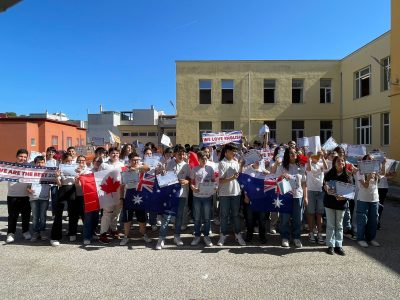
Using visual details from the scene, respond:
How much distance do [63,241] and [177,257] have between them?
8.30 ft

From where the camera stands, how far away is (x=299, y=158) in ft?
22.3

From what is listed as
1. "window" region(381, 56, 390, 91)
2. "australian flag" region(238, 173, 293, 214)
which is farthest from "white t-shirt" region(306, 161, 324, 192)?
"window" region(381, 56, 390, 91)

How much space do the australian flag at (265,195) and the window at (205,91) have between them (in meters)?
19.2

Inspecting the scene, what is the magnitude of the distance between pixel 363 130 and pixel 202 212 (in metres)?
18.9

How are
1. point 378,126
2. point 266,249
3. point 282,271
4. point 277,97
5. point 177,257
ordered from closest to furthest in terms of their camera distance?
point 282,271 → point 177,257 → point 266,249 → point 378,126 → point 277,97

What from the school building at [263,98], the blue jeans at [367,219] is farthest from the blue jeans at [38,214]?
the school building at [263,98]

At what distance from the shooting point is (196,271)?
5125 mm

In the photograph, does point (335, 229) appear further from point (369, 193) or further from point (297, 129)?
point (297, 129)

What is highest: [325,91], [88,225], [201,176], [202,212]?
[325,91]

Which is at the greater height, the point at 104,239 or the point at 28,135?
the point at 28,135

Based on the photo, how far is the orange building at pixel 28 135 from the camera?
24.6 metres

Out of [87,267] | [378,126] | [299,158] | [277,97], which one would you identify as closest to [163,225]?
[87,267]

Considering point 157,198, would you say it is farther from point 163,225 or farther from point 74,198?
point 74,198

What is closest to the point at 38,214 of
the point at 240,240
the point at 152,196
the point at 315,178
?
A: the point at 152,196
